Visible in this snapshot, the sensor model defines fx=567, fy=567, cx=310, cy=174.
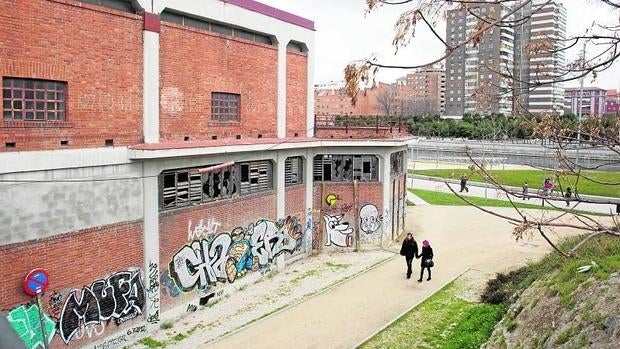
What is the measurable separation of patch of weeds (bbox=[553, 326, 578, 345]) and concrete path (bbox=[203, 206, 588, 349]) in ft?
16.0

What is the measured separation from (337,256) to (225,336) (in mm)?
8625

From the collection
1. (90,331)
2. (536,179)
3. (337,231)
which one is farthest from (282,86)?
(536,179)

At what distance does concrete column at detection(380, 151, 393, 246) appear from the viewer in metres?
22.9

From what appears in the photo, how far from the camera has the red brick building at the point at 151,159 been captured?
11.4 m

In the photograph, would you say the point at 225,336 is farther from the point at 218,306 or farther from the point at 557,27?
the point at 557,27

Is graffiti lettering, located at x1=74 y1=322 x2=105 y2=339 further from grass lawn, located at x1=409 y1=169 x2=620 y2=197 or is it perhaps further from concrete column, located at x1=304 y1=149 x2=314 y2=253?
grass lawn, located at x1=409 y1=169 x2=620 y2=197

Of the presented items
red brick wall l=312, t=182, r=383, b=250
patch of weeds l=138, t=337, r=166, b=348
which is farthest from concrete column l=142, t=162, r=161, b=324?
red brick wall l=312, t=182, r=383, b=250

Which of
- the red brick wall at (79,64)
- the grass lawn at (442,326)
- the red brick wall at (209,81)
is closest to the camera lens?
the red brick wall at (79,64)

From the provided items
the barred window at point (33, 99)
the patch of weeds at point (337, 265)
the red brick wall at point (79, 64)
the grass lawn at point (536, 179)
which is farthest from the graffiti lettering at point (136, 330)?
the grass lawn at point (536, 179)

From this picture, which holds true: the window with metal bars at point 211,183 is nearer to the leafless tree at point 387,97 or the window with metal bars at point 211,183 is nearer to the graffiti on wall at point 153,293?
the graffiti on wall at point 153,293

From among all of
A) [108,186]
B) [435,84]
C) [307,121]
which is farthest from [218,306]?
[435,84]

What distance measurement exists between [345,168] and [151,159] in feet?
33.7

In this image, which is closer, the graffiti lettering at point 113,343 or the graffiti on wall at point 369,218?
the graffiti lettering at point 113,343

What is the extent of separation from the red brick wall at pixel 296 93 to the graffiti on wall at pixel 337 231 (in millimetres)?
3559
